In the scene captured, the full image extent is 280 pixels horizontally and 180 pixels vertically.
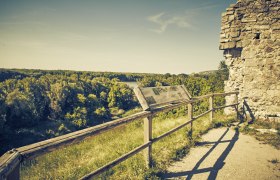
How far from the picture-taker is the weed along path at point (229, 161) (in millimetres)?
3736

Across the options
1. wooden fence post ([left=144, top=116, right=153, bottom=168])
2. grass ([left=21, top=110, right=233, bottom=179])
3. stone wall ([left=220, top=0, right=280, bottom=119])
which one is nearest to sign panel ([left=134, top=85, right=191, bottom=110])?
wooden fence post ([left=144, top=116, right=153, bottom=168])

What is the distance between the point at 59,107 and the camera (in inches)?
1540

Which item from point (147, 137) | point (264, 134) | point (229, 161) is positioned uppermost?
point (147, 137)

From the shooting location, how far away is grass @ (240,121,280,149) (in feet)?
17.5

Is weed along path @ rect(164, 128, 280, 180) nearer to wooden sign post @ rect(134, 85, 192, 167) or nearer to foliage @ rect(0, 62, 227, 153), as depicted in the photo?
wooden sign post @ rect(134, 85, 192, 167)

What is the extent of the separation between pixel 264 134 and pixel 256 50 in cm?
320

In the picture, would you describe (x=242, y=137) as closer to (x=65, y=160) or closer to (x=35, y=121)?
(x=65, y=160)

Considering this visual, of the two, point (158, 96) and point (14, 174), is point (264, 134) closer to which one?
point (158, 96)

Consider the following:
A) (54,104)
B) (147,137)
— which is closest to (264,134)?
(147,137)

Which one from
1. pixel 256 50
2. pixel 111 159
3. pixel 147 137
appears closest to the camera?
pixel 147 137

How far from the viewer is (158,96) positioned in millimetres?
4500

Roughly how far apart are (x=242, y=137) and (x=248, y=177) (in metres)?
2.47

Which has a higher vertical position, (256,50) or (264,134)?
(256,50)

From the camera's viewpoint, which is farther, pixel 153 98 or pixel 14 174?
pixel 153 98
